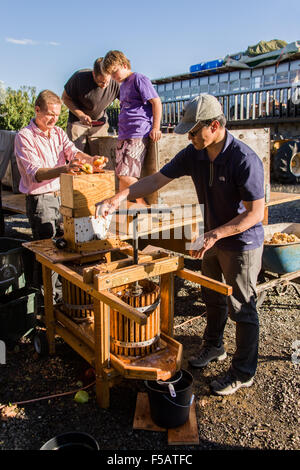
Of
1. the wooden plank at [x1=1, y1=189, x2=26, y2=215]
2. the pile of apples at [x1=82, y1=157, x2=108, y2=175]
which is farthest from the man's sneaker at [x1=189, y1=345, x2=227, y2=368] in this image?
the wooden plank at [x1=1, y1=189, x2=26, y2=215]

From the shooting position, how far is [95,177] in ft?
11.2

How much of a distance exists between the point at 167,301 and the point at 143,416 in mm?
878

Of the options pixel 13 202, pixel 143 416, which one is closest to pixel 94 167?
pixel 143 416

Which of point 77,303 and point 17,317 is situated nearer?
point 77,303

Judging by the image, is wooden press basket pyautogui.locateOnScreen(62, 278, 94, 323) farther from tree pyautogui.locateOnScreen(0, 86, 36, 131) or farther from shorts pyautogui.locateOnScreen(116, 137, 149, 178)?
tree pyautogui.locateOnScreen(0, 86, 36, 131)

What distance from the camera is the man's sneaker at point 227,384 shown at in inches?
127

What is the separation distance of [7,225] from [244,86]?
2112 cm

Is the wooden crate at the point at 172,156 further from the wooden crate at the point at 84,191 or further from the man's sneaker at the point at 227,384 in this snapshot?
the man's sneaker at the point at 227,384

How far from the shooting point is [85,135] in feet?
20.5

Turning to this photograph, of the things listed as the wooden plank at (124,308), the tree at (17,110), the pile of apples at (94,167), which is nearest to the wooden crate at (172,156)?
the pile of apples at (94,167)

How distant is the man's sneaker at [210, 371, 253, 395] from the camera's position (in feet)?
10.6

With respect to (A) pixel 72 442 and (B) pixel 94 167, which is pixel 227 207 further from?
(A) pixel 72 442
